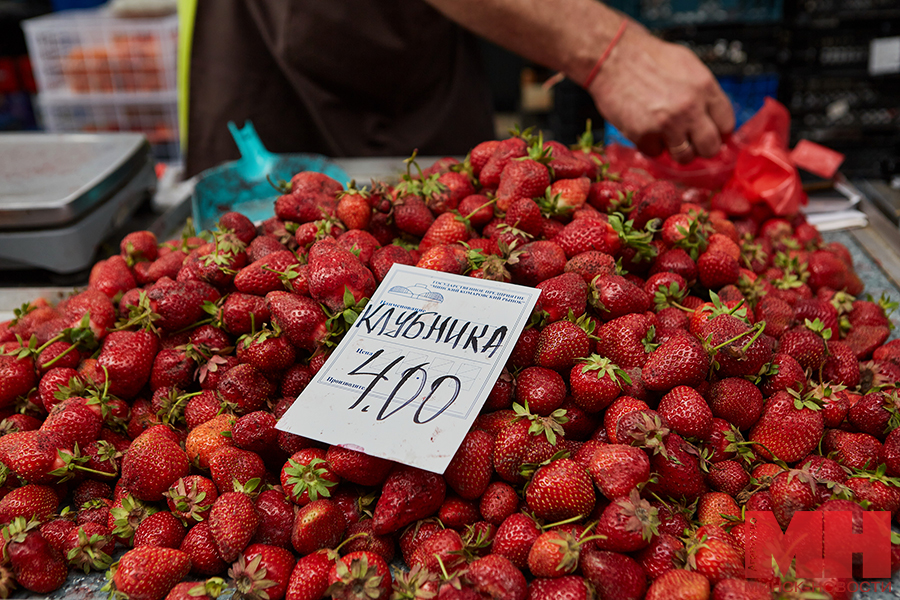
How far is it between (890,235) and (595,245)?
1420 millimetres

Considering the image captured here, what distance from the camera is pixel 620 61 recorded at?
6.65 feet

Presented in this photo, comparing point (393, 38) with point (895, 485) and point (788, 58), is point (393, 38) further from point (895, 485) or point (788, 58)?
point (895, 485)

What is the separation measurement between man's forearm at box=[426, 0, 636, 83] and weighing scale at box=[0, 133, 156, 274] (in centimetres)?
125

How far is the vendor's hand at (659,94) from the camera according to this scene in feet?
6.53

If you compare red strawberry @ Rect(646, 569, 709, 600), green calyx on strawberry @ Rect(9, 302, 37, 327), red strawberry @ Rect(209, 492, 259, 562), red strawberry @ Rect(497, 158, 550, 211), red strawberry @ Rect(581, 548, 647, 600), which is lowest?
green calyx on strawberry @ Rect(9, 302, 37, 327)

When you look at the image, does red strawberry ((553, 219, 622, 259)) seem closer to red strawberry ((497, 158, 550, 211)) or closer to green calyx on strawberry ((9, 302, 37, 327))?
red strawberry ((497, 158, 550, 211))

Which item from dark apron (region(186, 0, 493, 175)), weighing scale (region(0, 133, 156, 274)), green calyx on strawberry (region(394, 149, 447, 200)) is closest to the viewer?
green calyx on strawberry (region(394, 149, 447, 200))

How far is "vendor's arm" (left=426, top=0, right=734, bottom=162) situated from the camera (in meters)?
1.98

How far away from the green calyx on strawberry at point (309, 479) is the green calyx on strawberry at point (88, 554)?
33 centimetres

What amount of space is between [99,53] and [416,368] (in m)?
3.48

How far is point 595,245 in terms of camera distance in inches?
51.5

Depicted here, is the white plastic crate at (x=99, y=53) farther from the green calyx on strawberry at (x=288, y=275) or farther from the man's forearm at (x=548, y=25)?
the green calyx on strawberry at (x=288, y=275)


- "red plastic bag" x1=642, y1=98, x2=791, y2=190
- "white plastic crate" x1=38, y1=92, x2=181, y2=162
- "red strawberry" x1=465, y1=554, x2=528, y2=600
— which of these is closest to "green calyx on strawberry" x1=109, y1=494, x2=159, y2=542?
"red strawberry" x1=465, y1=554, x2=528, y2=600

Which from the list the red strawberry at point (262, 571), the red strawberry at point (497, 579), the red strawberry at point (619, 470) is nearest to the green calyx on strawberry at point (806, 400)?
the red strawberry at point (619, 470)
